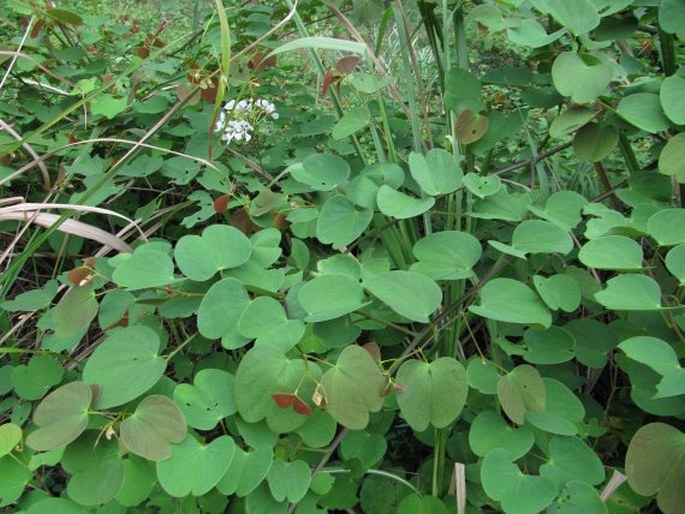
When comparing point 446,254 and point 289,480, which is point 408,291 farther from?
point 289,480

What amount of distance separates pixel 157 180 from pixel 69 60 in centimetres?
37

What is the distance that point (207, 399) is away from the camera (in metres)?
0.74

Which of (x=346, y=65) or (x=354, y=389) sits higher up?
(x=346, y=65)

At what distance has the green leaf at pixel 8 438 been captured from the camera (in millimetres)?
752

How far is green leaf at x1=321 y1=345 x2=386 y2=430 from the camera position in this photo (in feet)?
2.24

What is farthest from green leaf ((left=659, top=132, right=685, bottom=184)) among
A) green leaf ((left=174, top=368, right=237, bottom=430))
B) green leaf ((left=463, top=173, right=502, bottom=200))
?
green leaf ((left=174, top=368, right=237, bottom=430))

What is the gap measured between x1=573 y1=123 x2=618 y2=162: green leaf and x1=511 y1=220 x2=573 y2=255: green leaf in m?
0.20

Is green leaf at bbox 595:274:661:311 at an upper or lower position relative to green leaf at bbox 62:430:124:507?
lower

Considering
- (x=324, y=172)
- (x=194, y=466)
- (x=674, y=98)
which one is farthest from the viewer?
(x=324, y=172)

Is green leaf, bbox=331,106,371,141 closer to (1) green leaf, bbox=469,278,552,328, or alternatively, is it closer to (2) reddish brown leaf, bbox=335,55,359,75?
(2) reddish brown leaf, bbox=335,55,359,75

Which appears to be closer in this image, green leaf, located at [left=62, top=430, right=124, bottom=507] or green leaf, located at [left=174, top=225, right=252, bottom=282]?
green leaf, located at [left=62, top=430, right=124, bottom=507]

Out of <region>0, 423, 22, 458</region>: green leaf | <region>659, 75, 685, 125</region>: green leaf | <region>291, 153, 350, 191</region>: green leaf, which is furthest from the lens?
<region>291, 153, 350, 191</region>: green leaf

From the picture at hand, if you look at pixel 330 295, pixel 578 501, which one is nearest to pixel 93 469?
pixel 330 295

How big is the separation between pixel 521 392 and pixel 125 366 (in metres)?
0.47
